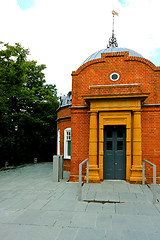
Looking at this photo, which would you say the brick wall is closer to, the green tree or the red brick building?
the red brick building

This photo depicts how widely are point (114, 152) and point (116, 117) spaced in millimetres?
1680

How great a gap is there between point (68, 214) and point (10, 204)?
6.82 feet

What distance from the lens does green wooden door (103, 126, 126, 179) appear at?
8.77 meters

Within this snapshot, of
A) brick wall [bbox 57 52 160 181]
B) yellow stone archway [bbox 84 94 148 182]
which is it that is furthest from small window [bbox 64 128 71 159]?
yellow stone archway [bbox 84 94 148 182]

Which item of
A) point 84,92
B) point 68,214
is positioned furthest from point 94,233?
point 84,92

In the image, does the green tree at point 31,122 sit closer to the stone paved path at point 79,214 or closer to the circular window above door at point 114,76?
the circular window above door at point 114,76

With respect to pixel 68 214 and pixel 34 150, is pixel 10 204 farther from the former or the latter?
pixel 34 150

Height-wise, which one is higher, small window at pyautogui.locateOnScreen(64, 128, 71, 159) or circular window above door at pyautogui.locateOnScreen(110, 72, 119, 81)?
circular window above door at pyautogui.locateOnScreen(110, 72, 119, 81)

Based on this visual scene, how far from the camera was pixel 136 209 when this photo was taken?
5.32 meters

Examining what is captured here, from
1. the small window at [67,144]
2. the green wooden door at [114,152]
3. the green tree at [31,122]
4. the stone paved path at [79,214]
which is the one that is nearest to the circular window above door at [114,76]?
the green wooden door at [114,152]

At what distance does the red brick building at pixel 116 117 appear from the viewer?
27.9ft

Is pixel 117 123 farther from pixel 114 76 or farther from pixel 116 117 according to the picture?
pixel 114 76

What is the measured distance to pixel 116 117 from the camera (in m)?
8.77

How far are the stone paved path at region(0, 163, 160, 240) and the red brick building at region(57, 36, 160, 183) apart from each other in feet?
4.81
